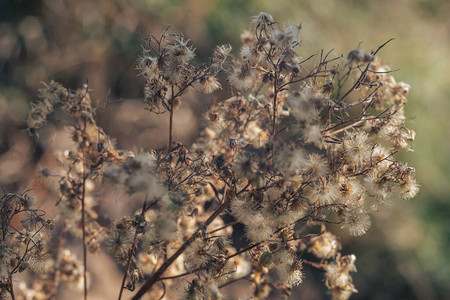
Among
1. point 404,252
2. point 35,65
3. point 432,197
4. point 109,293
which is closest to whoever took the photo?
point 109,293

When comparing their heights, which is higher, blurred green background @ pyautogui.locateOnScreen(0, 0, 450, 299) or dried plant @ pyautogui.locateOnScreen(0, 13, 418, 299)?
blurred green background @ pyautogui.locateOnScreen(0, 0, 450, 299)

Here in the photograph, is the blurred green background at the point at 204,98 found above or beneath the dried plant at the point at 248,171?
above

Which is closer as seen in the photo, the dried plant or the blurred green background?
the dried plant

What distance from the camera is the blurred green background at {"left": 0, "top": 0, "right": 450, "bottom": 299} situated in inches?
58.1

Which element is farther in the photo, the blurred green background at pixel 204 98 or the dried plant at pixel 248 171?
the blurred green background at pixel 204 98

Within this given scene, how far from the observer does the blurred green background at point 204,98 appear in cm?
148

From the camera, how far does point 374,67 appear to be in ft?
2.45

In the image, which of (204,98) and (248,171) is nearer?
(248,171)

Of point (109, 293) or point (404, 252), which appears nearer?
point (109, 293)

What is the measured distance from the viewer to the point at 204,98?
1.60 meters

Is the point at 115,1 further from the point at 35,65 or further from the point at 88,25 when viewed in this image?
the point at 35,65

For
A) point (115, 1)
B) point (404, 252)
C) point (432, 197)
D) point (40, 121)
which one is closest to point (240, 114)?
point (40, 121)

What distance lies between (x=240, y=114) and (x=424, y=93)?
1.86 meters

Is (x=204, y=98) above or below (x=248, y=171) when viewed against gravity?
above
